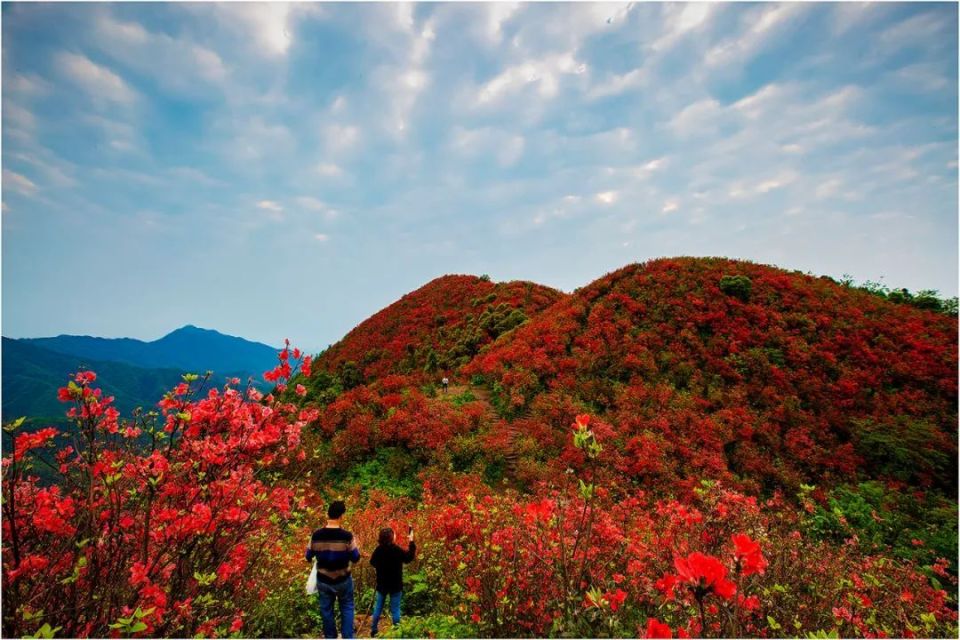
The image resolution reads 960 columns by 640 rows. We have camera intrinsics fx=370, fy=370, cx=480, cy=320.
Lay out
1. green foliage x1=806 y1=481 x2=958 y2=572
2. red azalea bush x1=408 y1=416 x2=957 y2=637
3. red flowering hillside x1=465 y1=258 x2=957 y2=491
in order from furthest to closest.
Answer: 1. red flowering hillside x1=465 y1=258 x2=957 y2=491
2. green foliage x1=806 y1=481 x2=958 y2=572
3. red azalea bush x1=408 y1=416 x2=957 y2=637

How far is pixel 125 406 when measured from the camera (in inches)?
5089

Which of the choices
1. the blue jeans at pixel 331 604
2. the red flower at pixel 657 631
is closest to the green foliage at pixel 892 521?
the red flower at pixel 657 631

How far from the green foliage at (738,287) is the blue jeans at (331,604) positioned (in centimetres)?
1845

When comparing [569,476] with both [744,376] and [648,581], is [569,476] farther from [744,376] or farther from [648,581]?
[744,376]

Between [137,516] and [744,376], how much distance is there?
15.9 metres

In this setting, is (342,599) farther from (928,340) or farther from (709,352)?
(928,340)

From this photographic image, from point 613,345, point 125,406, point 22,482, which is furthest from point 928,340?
point 125,406

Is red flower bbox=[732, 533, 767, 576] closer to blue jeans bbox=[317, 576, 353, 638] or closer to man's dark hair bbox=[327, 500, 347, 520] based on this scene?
man's dark hair bbox=[327, 500, 347, 520]

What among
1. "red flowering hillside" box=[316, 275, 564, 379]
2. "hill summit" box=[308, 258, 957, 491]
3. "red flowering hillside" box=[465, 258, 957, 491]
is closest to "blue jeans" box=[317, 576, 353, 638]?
"hill summit" box=[308, 258, 957, 491]

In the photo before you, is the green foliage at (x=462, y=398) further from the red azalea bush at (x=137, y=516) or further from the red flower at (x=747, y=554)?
the red flower at (x=747, y=554)

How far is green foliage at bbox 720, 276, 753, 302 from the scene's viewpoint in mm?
16594

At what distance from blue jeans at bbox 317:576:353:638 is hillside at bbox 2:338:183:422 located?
154 meters

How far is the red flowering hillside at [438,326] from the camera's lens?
65.4 feet

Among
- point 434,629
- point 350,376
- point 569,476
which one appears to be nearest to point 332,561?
point 434,629
